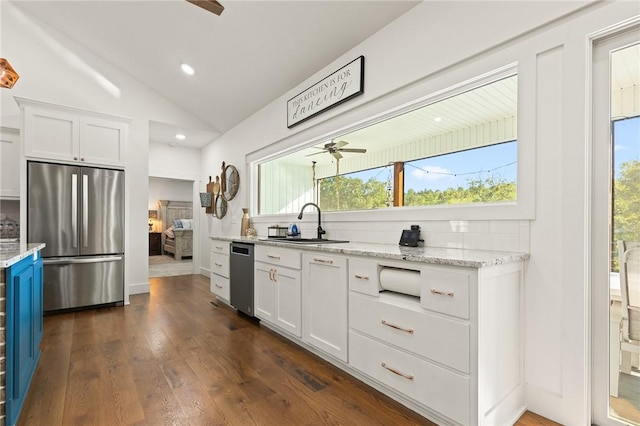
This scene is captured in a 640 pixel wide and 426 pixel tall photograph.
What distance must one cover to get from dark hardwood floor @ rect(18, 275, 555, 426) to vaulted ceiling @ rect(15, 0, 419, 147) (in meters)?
2.82

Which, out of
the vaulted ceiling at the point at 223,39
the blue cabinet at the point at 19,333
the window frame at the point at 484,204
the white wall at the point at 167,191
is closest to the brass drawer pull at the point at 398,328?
the window frame at the point at 484,204

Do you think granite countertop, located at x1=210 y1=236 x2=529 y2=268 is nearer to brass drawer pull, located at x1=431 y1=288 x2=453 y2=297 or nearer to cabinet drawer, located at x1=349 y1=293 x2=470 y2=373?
brass drawer pull, located at x1=431 y1=288 x2=453 y2=297

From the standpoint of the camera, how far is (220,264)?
4070 mm

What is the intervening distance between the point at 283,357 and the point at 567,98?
255 centimetres

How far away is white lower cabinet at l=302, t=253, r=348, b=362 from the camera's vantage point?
2215 millimetres

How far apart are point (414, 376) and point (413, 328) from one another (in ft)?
0.85

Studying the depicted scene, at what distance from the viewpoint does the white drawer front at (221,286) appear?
12.8 feet

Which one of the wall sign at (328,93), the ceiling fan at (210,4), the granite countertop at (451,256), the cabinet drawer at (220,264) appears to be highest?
the ceiling fan at (210,4)

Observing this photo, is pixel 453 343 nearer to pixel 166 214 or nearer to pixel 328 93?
pixel 328 93

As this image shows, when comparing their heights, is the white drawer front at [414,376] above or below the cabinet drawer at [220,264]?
below

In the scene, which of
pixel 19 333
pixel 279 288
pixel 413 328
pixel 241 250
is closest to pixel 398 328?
pixel 413 328

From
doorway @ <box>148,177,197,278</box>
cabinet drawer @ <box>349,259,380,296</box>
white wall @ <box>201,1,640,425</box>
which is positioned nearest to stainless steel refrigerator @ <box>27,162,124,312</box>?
cabinet drawer @ <box>349,259,380,296</box>

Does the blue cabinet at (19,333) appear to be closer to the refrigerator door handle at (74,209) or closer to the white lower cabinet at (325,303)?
the white lower cabinet at (325,303)

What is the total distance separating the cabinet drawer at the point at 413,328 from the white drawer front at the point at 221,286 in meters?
2.23
